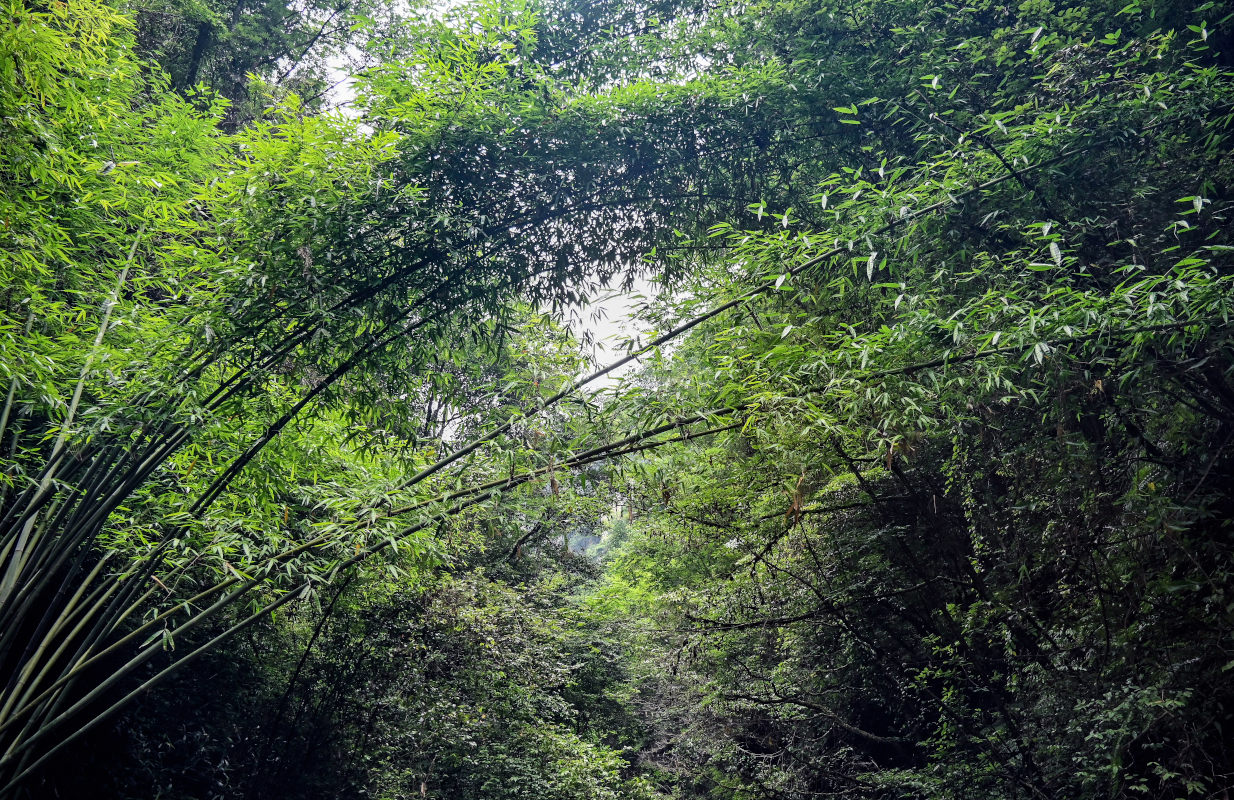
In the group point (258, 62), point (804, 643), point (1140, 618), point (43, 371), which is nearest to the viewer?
point (43, 371)

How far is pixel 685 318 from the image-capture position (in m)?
2.63

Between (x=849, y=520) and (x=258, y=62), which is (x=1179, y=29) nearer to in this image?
(x=849, y=520)

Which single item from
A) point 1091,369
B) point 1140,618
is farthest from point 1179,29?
point 1140,618

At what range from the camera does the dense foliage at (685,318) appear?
2338mm

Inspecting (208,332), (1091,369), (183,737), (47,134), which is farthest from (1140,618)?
(183,737)

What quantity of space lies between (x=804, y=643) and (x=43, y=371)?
16.2 feet

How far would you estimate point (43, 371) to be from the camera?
2445 millimetres

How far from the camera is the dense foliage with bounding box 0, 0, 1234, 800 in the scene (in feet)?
7.67

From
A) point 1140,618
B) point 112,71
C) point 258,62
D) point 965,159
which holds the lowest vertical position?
point 1140,618

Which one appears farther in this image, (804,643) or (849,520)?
(804,643)

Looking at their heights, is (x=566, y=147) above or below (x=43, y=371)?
above

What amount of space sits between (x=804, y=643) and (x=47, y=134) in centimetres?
531

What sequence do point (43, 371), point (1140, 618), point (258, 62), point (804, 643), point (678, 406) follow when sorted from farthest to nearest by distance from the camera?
point (258, 62) → point (804, 643) → point (1140, 618) → point (43, 371) → point (678, 406)

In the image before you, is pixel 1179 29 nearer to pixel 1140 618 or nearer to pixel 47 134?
pixel 1140 618
